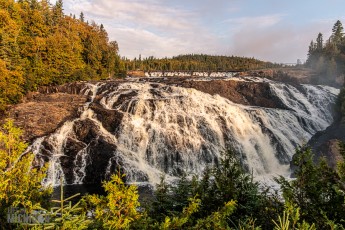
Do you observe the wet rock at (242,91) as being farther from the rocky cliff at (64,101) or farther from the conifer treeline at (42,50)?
the conifer treeline at (42,50)

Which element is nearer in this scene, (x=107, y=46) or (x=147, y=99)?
(x=147, y=99)

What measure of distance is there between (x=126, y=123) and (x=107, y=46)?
45.6 meters

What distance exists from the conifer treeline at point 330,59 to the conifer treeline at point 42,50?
1779 inches

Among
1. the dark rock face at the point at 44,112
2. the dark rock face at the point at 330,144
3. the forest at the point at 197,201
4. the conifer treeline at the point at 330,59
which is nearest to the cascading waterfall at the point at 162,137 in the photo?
the dark rock face at the point at 44,112

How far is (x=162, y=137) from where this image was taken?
80.5 ft

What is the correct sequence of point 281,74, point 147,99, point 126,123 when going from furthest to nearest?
point 281,74 → point 147,99 → point 126,123

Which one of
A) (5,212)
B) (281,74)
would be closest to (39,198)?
(5,212)

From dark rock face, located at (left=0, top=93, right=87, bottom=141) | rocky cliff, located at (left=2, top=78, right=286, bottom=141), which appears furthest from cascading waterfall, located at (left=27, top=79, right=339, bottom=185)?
rocky cliff, located at (left=2, top=78, right=286, bottom=141)

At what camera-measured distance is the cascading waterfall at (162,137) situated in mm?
21922

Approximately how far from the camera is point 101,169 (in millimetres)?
21406

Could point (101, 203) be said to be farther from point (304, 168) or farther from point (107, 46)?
point (107, 46)

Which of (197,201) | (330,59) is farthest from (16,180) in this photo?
(330,59)

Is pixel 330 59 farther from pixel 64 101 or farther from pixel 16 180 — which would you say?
pixel 16 180

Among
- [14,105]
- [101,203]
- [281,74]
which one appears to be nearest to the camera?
[101,203]
